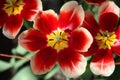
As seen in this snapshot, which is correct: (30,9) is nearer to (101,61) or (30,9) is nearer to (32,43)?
(32,43)

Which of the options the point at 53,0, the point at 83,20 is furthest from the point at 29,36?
the point at 53,0

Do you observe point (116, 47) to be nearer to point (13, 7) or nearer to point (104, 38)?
point (104, 38)

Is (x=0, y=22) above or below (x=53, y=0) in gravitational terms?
above

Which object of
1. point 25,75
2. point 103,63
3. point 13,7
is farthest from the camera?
point 25,75

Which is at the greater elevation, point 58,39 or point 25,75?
point 58,39

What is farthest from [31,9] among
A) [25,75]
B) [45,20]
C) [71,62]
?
[25,75]

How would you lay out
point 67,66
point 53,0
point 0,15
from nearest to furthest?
point 67,66 → point 0,15 → point 53,0
